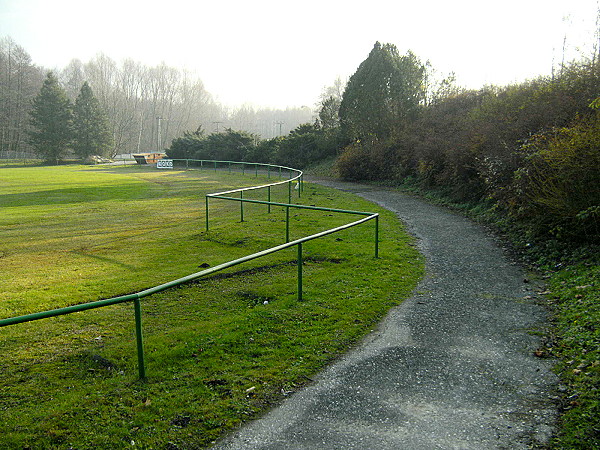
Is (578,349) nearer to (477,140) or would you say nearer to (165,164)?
(477,140)

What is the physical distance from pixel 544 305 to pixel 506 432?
391 centimetres

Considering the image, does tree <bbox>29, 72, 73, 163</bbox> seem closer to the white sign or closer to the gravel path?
the white sign

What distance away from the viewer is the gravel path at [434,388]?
395cm

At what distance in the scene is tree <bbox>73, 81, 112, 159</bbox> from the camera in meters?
69.7

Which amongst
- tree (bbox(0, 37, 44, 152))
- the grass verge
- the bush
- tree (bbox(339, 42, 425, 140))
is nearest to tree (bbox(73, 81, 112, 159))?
tree (bbox(0, 37, 44, 152))

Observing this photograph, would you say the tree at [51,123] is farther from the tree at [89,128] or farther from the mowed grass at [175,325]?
the mowed grass at [175,325]

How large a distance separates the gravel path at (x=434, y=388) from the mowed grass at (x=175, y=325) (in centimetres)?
34

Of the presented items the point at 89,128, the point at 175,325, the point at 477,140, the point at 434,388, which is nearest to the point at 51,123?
the point at 89,128

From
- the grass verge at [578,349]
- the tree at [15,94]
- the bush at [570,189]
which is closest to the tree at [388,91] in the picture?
the bush at [570,189]

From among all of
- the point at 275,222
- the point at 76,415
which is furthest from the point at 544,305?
the point at 275,222

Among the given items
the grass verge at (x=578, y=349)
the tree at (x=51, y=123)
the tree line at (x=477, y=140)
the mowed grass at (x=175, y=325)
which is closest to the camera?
the grass verge at (x=578, y=349)

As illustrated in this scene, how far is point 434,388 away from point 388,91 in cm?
2999

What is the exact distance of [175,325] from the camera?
264 inches

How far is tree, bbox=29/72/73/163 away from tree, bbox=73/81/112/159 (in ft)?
4.06
